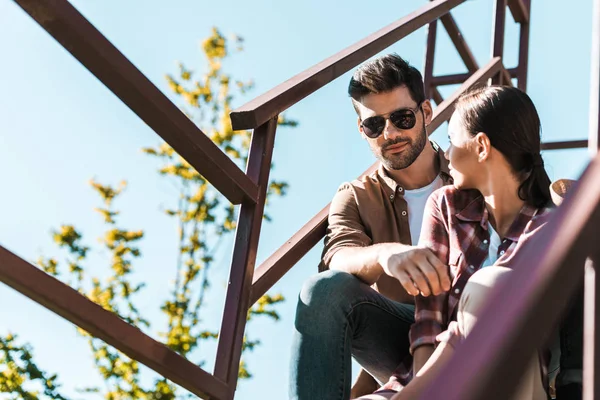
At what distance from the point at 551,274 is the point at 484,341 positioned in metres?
0.09

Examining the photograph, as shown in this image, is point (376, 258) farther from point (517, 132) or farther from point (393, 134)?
point (393, 134)

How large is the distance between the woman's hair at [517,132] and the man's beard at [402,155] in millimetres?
590

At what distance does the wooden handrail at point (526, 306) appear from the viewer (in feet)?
2.07

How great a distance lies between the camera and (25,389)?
6516 mm

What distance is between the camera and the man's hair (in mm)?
2881

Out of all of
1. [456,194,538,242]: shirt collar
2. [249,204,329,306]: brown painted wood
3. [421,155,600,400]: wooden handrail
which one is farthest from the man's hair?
[421,155,600,400]: wooden handrail

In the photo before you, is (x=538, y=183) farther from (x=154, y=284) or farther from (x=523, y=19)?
(x=154, y=284)

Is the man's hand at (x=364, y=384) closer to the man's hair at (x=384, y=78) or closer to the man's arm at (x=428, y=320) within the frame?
the man's arm at (x=428, y=320)

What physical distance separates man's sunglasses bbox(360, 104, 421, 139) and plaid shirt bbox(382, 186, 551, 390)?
22.4 inches

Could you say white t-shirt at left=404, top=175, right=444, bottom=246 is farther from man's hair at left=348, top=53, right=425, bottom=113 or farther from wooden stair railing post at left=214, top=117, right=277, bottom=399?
wooden stair railing post at left=214, top=117, right=277, bottom=399

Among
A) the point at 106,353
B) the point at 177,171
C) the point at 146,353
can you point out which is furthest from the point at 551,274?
the point at 177,171

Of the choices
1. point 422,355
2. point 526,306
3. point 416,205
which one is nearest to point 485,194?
point 422,355

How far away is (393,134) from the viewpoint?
2.83m

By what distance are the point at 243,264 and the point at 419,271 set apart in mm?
432
